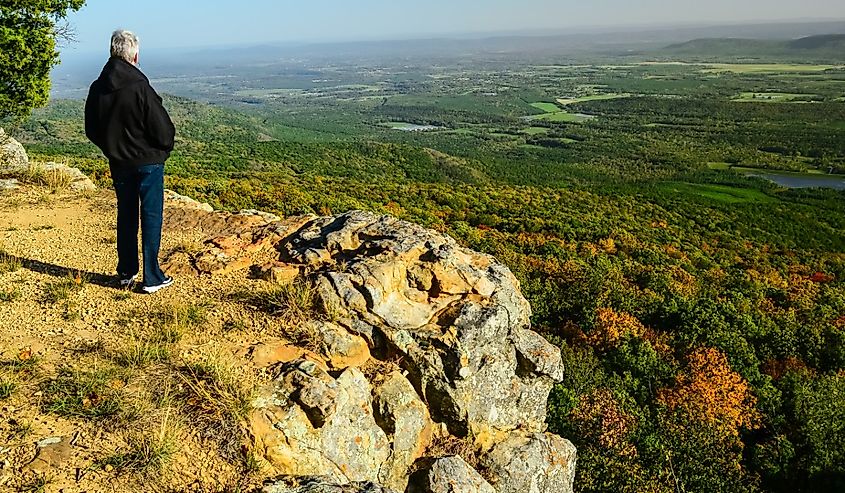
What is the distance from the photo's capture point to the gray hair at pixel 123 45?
18.1 ft

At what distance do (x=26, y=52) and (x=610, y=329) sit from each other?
19398 millimetres

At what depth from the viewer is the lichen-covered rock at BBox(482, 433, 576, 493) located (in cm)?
656

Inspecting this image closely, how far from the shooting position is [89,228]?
894 centimetres

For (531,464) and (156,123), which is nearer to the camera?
(156,123)

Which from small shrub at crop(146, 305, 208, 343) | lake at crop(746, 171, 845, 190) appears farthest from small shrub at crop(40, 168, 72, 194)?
lake at crop(746, 171, 845, 190)

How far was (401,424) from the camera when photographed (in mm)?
5789

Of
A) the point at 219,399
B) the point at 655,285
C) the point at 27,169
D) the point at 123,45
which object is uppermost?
the point at 123,45

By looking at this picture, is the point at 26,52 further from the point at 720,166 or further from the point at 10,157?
the point at 720,166

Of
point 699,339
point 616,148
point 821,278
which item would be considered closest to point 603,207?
point 821,278

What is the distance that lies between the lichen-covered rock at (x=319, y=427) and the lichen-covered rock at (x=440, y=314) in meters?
0.93

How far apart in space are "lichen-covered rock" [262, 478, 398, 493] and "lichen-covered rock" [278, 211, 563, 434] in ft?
6.79

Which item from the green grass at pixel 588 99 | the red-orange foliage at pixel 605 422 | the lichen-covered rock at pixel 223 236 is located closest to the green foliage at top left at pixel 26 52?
the lichen-covered rock at pixel 223 236

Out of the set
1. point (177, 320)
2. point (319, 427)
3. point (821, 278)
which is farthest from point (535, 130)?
point (319, 427)

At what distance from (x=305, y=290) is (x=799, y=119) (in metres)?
159
